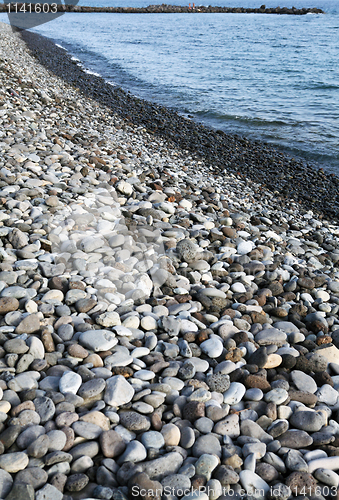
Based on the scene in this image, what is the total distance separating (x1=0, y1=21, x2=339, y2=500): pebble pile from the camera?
5.35 feet

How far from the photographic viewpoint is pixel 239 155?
785 centimetres

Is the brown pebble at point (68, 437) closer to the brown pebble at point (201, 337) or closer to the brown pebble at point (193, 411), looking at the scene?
the brown pebble at point (193, 411)

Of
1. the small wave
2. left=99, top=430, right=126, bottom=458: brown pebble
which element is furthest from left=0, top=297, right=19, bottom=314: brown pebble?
the small wave

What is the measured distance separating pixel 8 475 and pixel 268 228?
3735 millimetres

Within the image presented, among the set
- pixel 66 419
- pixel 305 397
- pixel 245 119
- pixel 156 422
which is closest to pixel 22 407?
pixel 66 419

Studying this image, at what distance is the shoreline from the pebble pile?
82.0 inches

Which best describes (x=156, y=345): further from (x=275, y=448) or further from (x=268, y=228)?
(x=268, y=228)

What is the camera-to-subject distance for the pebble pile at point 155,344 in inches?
64.2

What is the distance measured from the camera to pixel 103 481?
1.55 meters

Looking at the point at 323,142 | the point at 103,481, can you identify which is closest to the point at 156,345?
the point at 103,481

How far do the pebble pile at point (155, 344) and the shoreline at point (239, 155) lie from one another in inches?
82.0

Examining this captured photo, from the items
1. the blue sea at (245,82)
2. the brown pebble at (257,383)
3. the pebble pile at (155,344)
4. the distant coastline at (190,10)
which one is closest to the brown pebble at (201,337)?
the pebble pile at (155,344)

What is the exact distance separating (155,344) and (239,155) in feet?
20.5

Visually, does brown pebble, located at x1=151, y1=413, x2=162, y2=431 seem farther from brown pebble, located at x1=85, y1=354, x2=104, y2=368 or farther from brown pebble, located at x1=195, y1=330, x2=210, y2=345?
brown pebble, located at x1=195, y1=330, x2=210, y2=345
